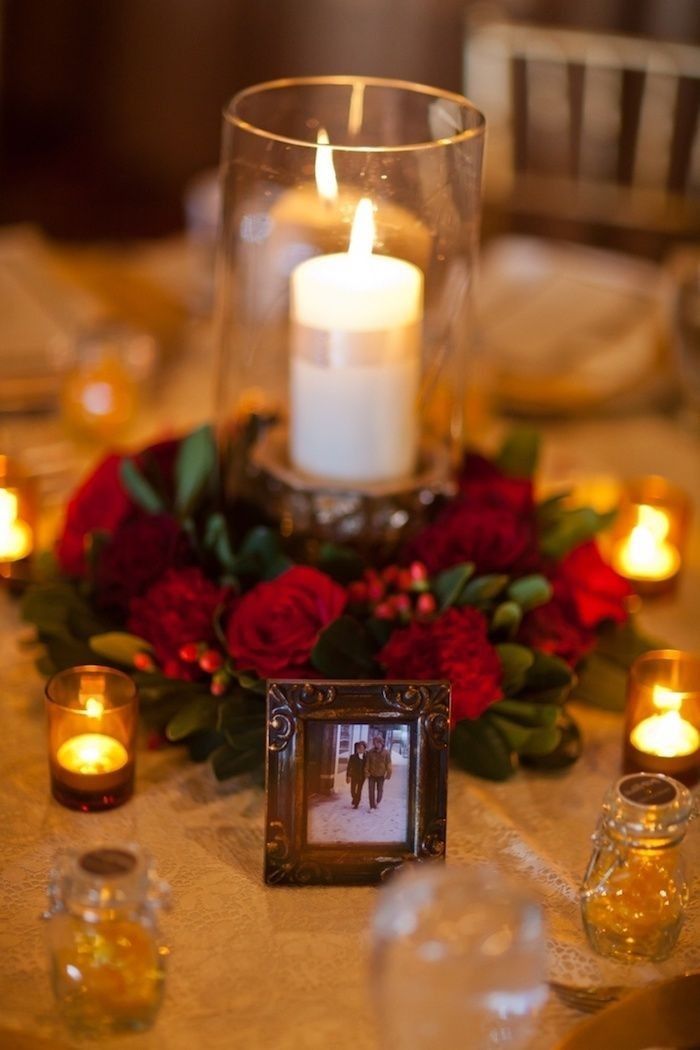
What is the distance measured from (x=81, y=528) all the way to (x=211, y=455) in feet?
0.42

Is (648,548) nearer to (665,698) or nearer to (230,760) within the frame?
(665,698)

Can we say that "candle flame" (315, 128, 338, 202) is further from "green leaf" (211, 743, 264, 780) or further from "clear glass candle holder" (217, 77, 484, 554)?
"green leaf" (211, 743, 264, 780)

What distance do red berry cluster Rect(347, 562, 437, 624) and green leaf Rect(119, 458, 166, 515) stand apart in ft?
0.68

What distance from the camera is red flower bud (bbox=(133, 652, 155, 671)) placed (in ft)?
3.40

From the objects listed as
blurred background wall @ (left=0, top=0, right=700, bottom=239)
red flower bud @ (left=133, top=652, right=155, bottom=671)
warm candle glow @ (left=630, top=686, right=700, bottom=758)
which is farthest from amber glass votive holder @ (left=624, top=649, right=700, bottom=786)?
blurred background wall @ (left=0, top=0, right=700, bottom=239)

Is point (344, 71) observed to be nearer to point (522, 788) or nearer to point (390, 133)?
point (390, 133)

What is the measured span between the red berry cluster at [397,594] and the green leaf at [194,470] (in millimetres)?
187

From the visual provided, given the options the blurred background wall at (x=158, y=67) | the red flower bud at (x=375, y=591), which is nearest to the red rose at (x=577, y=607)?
the red flower bud at (x=375, y=591)

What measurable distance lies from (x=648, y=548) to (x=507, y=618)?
13.4 inches

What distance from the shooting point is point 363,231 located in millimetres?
1074

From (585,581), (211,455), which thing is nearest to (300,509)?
(211,455)

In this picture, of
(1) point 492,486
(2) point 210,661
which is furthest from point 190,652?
(1) point 492,486

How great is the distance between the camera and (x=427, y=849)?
3.01 ft

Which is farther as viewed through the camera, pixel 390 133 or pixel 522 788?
pixel 390 133
